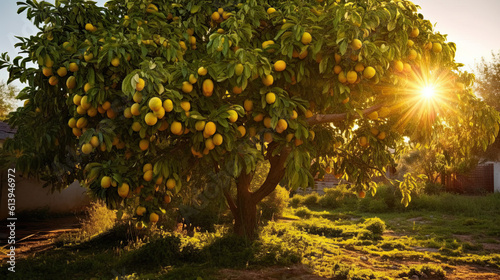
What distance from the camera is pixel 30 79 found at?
3920mm

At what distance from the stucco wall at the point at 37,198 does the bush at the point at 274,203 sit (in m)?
5.98

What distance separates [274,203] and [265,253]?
6.93 metres

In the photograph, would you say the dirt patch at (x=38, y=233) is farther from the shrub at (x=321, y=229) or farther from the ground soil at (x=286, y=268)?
the shrub at (x=321, y=229)

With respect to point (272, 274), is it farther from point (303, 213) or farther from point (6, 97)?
point (6, 97)

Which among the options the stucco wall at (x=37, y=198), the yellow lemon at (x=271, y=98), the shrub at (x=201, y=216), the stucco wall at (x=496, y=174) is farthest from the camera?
the stucco wall at (x=496, y=174)

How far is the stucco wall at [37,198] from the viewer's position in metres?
9.88

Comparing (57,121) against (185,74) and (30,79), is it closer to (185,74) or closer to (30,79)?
(30,79)

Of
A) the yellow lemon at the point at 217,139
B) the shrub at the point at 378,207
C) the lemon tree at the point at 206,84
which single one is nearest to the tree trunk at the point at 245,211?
the lemon tree at the point at 206,84

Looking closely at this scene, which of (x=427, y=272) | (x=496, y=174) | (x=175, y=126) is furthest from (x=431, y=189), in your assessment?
(x=175, y=126)

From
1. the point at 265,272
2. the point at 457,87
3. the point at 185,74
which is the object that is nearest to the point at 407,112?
the point at 457,87

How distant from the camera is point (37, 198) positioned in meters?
11.3

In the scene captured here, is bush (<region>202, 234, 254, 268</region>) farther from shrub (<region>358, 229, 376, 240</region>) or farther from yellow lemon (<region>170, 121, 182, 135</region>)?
shrub (<region>358, 229, 376, 240</region>)

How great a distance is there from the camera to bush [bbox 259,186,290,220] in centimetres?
1257

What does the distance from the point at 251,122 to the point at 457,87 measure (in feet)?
8.25
